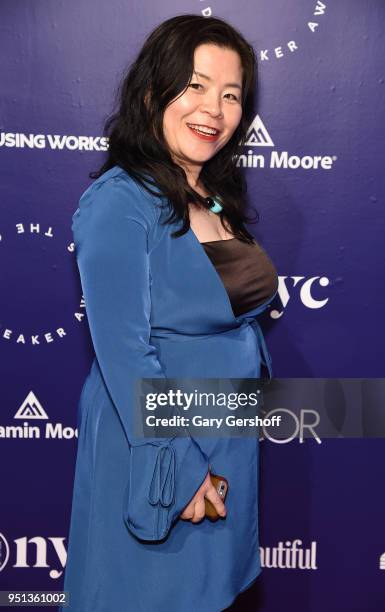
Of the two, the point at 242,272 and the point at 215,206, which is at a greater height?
the point at 215,206

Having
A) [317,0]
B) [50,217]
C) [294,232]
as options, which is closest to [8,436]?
[50,217]

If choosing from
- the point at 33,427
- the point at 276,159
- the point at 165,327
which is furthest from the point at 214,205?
the point at 33,427

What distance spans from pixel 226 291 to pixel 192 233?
5.3 inches

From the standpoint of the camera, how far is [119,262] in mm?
1126

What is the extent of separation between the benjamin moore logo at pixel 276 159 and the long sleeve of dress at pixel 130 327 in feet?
2.38

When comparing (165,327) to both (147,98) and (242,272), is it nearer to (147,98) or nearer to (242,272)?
(242,272)

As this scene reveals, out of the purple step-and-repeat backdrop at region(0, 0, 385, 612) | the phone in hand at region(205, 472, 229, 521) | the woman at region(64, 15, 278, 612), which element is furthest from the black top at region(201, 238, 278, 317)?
the purple step-and-repeat backdrop at region(0, 0, 385, 612)

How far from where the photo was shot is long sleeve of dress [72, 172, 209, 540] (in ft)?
3.71

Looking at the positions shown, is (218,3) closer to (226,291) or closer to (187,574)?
(226,291)

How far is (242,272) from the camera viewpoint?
138 cm

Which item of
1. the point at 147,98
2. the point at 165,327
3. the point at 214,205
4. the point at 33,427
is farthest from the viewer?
the point at 33,427

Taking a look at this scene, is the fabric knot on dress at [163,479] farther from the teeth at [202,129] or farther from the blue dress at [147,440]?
the teeth at [202,129]

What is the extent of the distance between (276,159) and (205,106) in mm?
560

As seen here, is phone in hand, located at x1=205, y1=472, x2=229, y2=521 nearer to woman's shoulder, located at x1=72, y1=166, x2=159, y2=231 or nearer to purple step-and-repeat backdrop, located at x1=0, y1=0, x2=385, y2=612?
woman's shoulder, located at x1=72, y1=166, x2=159, y2=231
